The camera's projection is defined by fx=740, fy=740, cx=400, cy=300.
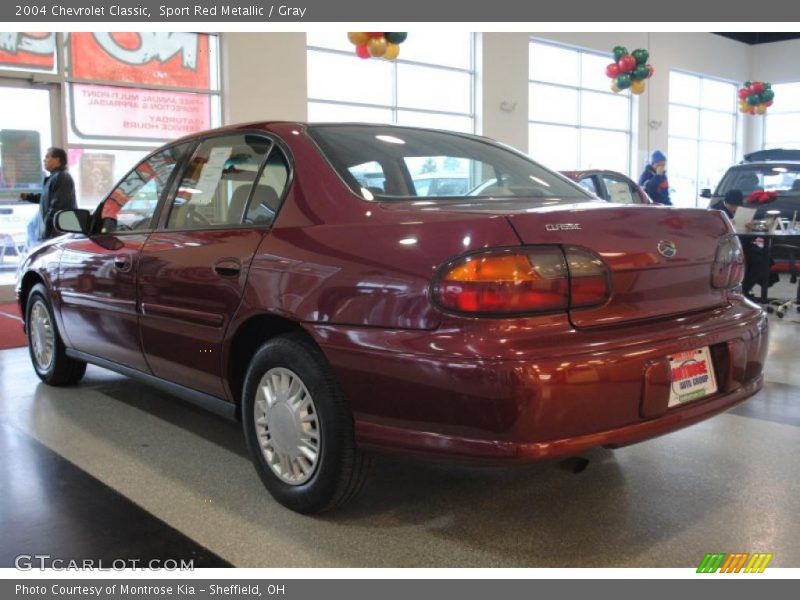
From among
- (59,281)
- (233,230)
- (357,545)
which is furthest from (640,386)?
(59,281)

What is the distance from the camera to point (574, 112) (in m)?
16.7

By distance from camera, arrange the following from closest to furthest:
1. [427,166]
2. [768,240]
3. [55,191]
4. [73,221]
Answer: [427,166] → [73,221] → [768,240] → [55,191]

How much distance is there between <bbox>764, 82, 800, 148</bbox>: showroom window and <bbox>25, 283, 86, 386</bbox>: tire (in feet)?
70.6

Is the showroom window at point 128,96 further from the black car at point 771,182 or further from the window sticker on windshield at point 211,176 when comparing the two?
the window sticker on windshield at point 211,176

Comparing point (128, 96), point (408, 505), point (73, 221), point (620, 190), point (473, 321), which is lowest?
point (408, 505)

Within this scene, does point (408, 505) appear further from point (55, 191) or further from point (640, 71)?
point (640, 71)

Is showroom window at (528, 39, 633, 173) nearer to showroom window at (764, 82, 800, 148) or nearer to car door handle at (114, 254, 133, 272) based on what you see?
showroom window at (764, 82, 800, 148)

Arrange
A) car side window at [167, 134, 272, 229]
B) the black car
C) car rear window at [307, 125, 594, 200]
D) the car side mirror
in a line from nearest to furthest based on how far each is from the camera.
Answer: car rear window at [307, 125, 594, 200] → car side window at [167, 134, 272, 229] → the car side mirror → the black car

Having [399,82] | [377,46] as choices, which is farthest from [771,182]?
[399,82]

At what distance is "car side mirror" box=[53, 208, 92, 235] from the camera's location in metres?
3.65

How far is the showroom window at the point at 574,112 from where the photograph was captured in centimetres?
1567

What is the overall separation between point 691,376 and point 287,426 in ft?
4.21

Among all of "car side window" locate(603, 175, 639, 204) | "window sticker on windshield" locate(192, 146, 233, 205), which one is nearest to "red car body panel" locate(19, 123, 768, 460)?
"window sticker on windshield" locate(192, 146, 233, 205)

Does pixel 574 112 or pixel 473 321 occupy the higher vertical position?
pixel 574 112
